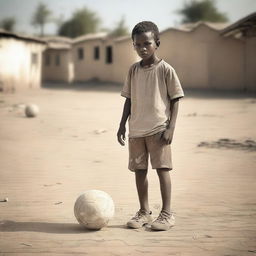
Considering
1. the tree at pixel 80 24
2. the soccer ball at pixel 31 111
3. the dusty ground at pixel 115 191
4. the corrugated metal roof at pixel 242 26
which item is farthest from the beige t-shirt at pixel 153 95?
the tree at pixel 80 24

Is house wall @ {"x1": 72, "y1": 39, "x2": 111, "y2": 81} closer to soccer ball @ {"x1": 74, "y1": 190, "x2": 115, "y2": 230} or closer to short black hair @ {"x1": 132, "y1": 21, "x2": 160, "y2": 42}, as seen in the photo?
short black hair @ {"x1": 132, "y1": 21, "x2": 160, "y2": 42}

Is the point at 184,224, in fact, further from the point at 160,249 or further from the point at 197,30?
the point at 197,30

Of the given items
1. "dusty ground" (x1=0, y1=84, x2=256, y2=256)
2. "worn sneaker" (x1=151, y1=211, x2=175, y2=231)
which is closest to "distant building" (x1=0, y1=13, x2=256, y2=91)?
"dusty ground" (x1=0, y1=84, x2=256, y2=256)

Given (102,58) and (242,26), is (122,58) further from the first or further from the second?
(242,26)

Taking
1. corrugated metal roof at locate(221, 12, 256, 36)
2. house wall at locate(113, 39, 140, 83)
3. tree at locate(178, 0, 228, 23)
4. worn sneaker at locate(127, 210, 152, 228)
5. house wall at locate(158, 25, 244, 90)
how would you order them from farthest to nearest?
tree at locate(178, 0, 228, 23) → house wall at locate(113, 39, 140, 83) → house wall at locate(158, 25, 244, 90) → corrugated metal roof at locate(221, 12, 256, 36) → worn sneaker at locate(127, 210, 152, 228)

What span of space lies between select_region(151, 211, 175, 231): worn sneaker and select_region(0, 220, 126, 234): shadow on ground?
31 centimetres

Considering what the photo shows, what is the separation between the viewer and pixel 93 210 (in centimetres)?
391

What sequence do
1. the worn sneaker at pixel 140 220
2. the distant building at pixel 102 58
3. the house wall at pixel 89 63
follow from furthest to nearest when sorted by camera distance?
the house wall at pixel 89 63 → the distant building at pixel 102 58 → the worn sneaker at pixel 140 220

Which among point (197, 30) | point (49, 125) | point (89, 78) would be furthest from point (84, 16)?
point (49, 125)

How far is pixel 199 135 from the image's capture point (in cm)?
991

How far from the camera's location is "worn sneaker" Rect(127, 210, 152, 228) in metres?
3.97

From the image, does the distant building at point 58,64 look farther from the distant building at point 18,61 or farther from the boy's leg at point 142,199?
the boy's leg at point 142,199

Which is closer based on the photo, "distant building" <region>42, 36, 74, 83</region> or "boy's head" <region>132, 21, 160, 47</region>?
"boy's head" <region>132, 21, 160, 47</region>

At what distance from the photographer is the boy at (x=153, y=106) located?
388 centimetres
